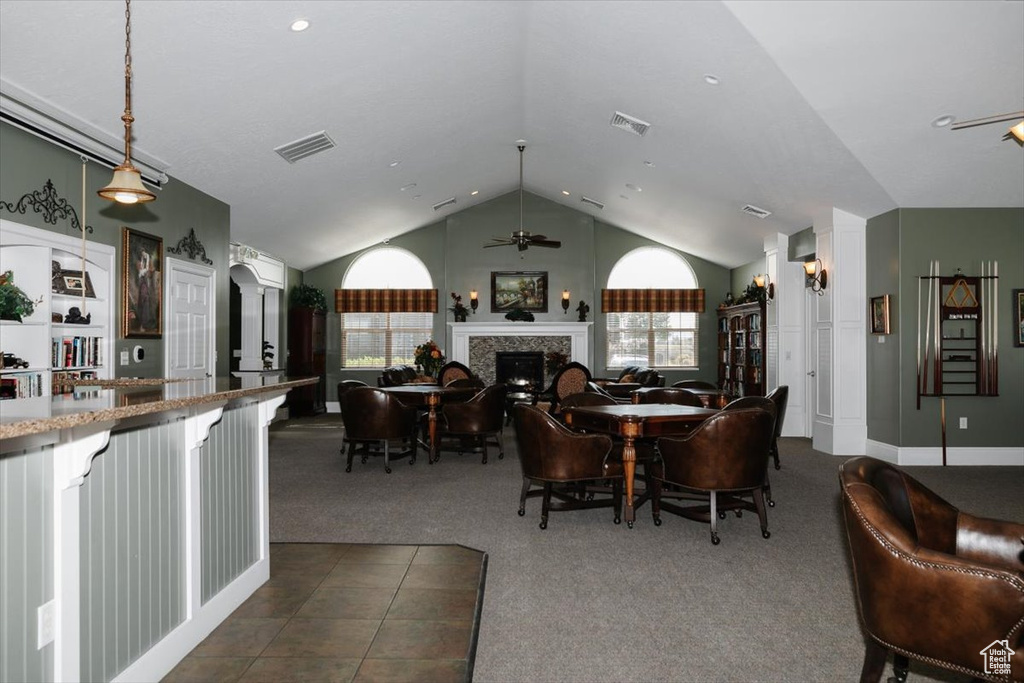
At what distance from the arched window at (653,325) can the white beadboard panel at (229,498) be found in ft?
31.8

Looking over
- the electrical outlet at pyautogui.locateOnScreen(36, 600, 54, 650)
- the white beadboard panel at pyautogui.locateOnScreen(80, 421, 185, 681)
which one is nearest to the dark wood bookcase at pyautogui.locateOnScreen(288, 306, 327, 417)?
the white beadboard panel at pyautogui.locateOnScreen(80, 421, 185, 681)

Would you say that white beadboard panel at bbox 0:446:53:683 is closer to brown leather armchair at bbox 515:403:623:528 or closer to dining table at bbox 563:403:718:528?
brown leather armchair at bbox 515:403:623:528

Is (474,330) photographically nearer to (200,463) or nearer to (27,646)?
(200,463)

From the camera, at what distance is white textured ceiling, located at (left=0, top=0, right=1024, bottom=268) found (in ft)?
14.2

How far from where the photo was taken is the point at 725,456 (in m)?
4.18

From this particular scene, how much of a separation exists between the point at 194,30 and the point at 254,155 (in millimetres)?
2337

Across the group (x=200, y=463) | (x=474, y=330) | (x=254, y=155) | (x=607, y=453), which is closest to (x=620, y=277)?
(x=474, y=330)

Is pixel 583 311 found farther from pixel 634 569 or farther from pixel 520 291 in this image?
pixel 634 569

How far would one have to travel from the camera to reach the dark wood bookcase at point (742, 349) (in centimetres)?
1002

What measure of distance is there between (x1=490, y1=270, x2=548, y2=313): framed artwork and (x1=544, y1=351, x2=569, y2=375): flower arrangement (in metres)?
0.87

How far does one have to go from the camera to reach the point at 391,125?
7055 mm

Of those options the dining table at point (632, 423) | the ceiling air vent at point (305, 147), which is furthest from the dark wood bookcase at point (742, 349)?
the ceiling air vent at point (305, 147)

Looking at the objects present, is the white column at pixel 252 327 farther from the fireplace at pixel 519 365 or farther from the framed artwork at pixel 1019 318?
the framed artwork at pixel 1019 318

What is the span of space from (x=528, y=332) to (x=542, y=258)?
140 centimetres
